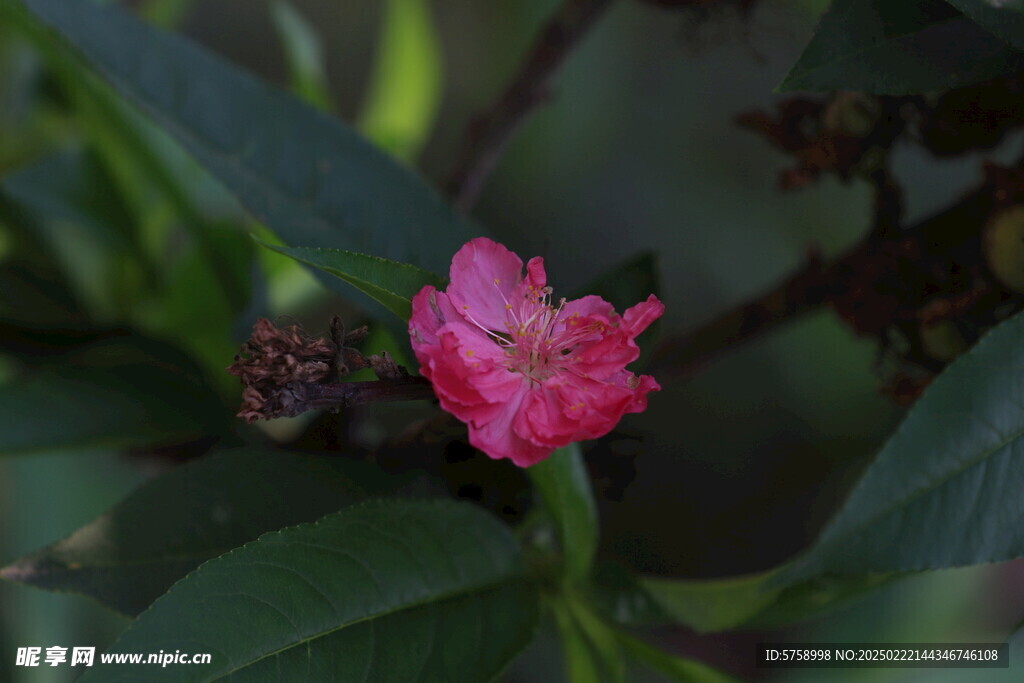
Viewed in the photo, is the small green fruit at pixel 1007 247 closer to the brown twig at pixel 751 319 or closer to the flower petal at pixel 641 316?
the brown twig at pixel 751 319

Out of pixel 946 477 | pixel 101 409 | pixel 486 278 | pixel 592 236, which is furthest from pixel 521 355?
pixel 592 236

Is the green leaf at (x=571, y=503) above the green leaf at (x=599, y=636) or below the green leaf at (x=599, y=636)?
above

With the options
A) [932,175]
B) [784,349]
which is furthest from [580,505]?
[784,349]

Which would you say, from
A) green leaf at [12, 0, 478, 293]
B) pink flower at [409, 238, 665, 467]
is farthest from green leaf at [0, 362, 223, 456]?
pink flower at [409, 238, 665, 467]

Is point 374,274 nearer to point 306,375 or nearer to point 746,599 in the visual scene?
point 306,375

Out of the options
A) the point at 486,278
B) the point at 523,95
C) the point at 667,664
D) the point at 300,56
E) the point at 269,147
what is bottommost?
the point at 667,664

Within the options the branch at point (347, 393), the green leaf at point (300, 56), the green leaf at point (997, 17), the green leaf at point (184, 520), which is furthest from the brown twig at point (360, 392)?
the green leaf at point (300, 56)

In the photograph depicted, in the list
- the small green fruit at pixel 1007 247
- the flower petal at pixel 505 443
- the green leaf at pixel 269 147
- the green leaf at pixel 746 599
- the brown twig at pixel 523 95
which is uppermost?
the brown twig at pixel 523 95
